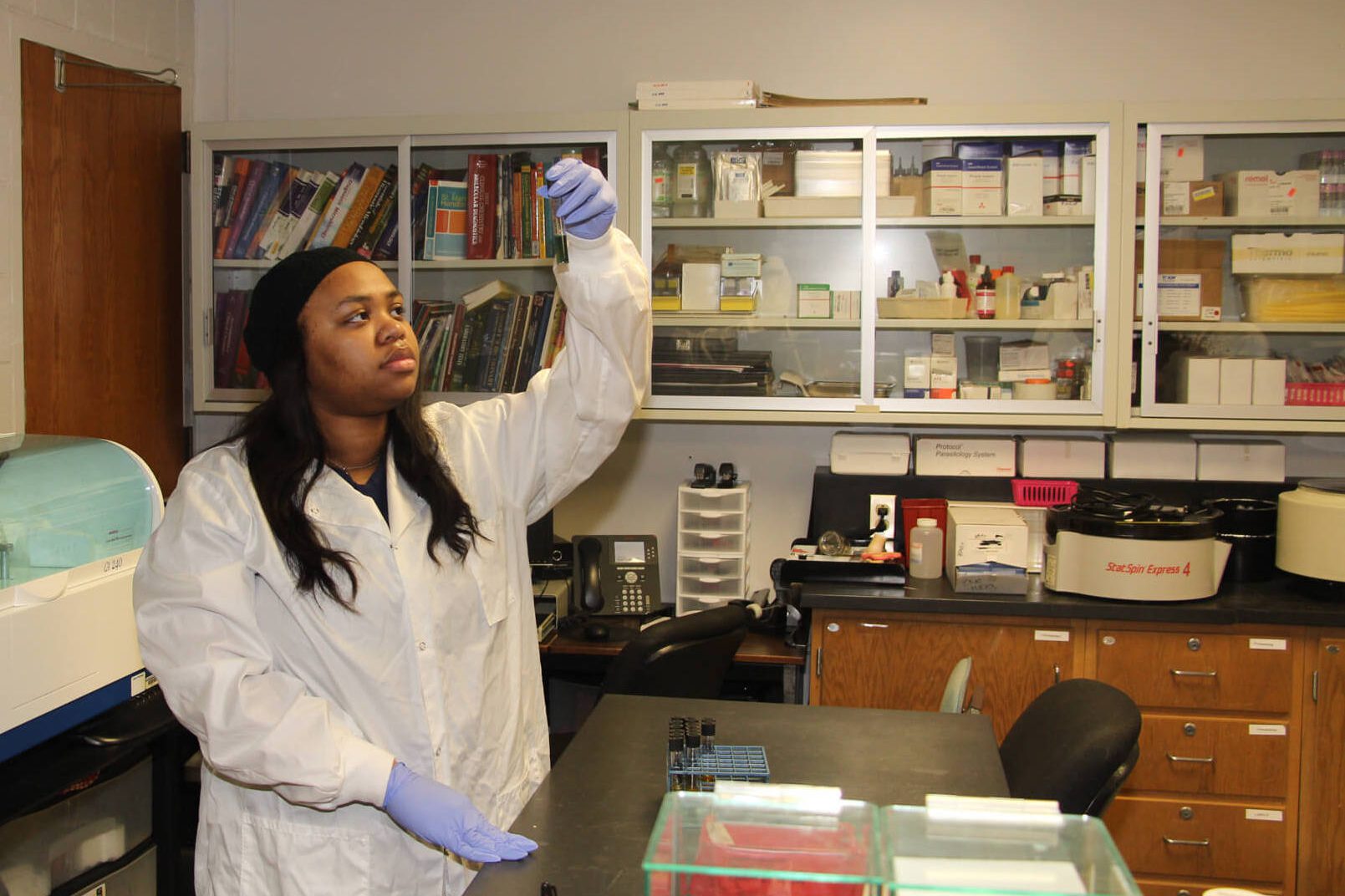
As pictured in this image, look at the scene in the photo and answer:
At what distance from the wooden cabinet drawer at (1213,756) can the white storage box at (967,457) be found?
0.78m

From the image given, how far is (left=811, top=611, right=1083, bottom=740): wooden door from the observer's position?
276 centimetres

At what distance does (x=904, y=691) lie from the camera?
9.18 feet

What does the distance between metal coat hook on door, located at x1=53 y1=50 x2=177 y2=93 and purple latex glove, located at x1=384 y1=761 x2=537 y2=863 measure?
2.31 metres

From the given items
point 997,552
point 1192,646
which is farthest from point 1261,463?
point 997,552

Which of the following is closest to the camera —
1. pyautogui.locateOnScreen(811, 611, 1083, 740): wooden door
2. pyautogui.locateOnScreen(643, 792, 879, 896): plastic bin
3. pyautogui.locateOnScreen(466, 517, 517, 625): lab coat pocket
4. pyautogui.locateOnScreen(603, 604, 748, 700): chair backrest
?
pyautogui.locateOnScreen(643, 792, 879, 896): plastic bin

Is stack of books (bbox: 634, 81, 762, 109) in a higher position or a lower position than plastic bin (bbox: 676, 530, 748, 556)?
higher

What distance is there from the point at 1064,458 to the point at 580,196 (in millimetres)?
2004

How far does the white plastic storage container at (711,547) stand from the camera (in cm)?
314

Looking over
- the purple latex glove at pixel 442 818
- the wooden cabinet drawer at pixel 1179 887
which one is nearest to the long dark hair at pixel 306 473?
the purple latex glove at pixel 442 818

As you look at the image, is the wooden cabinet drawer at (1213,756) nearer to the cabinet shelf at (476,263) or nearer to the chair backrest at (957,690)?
the chair backrest at (957,690)

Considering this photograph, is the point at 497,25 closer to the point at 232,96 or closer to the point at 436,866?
the point at 232,96

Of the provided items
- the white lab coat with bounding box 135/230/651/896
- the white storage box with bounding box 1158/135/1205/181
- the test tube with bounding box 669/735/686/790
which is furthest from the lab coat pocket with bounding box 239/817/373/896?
the white storage box with bounding box 1158/135/1205/181

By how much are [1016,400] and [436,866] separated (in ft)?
6.60

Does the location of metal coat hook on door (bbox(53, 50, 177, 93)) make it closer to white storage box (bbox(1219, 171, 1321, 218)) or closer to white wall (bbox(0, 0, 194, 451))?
white wall (bbox(0, 0, 194, 451))
